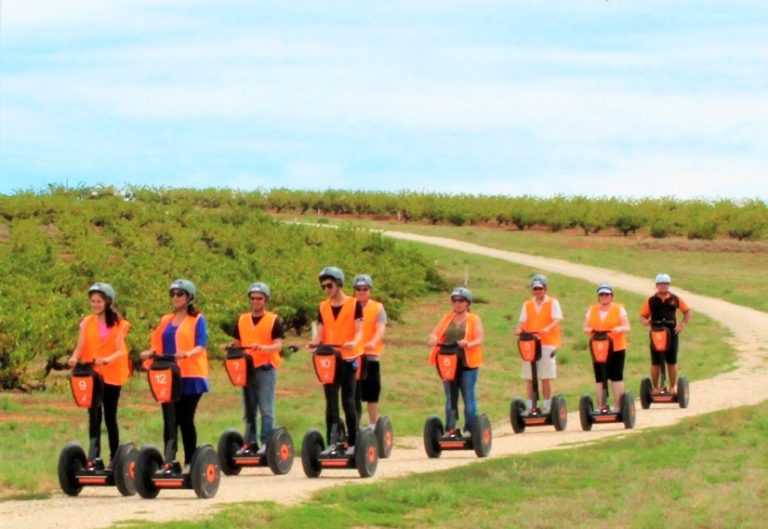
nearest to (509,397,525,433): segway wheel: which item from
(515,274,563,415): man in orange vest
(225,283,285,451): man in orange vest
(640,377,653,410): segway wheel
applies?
(515,274,563,415): man in orange vest

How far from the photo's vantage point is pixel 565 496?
1505 cm

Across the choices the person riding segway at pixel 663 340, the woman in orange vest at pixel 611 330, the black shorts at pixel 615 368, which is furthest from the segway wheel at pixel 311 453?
the person riding segway at pixel 663 340

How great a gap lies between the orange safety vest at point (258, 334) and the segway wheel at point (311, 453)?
891 mm

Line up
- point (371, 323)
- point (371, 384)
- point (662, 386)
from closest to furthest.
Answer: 1. point (371, 323)
2. point (371, 384)
3. point (662, 386)

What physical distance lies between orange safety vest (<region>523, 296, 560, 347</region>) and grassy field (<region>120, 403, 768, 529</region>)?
1.98m

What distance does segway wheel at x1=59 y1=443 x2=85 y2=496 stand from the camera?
1438 cm

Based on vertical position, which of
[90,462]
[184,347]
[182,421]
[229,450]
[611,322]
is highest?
[184,347]

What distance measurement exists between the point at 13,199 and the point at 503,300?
21053 mm

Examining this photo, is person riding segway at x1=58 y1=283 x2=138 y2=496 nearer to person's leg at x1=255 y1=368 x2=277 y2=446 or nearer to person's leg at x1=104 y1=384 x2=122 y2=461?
person's leg at x1=104 y1=384 x2=122 y2=461

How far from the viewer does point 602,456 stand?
17750 mm

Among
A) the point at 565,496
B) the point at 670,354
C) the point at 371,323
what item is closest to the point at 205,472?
the point at 371,323

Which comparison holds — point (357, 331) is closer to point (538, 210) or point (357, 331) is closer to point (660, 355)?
point (660, 355)

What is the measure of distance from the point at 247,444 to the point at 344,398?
3.59 feet

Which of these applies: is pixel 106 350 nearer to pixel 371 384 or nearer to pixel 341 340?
pixel 341 340
